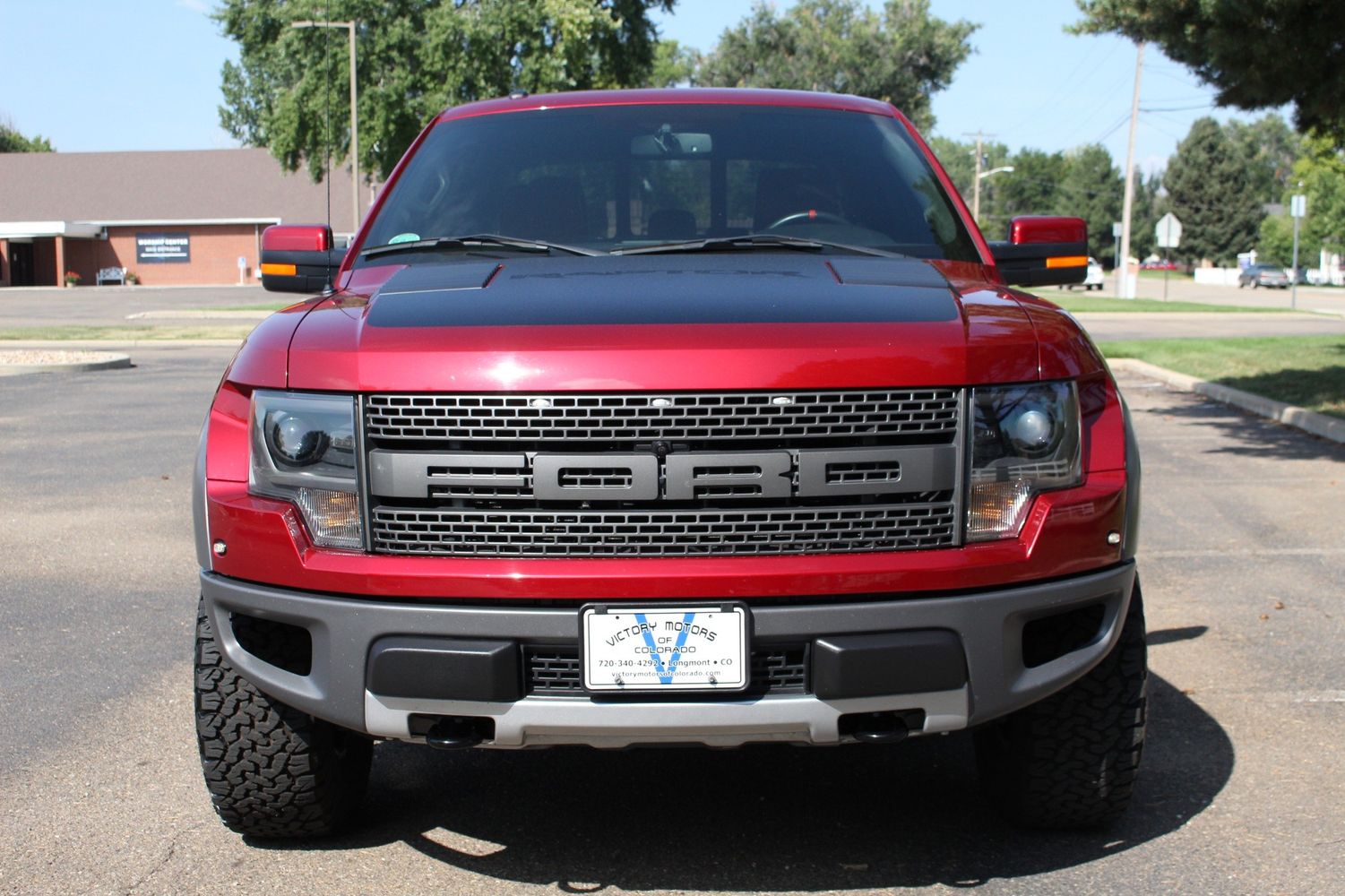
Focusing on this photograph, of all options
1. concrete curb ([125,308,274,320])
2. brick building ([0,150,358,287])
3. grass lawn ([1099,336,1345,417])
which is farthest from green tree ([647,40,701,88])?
grass lawn ([1099,336,1345,417])

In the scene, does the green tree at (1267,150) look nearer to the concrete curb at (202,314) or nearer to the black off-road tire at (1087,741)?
the concrete curb at (202,314)

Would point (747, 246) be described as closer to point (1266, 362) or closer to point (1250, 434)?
point (1250, 434)

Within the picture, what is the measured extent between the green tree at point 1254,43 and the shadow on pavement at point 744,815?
26.0ft

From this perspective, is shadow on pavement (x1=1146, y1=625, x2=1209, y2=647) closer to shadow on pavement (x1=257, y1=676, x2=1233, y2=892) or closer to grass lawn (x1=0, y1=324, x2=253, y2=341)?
shadow on pavement (x1=257, y1=676, x2=1233, y2=892)

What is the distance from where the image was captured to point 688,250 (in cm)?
381

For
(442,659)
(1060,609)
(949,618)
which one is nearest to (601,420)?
(442,659)

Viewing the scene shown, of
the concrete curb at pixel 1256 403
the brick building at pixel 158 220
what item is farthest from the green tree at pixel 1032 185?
the concrete curb at pixel 1256 403

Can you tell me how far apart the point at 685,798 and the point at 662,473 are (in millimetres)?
1283

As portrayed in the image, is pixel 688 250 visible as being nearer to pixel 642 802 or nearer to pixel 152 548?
pixel 642 802

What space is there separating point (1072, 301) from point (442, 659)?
37.4 meters

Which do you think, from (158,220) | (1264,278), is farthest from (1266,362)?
(158,220)

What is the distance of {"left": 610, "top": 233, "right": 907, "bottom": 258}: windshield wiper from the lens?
383 centimetres

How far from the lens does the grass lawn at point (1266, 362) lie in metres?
13.3

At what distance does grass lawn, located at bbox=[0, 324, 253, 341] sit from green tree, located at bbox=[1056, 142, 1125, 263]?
10856cm
